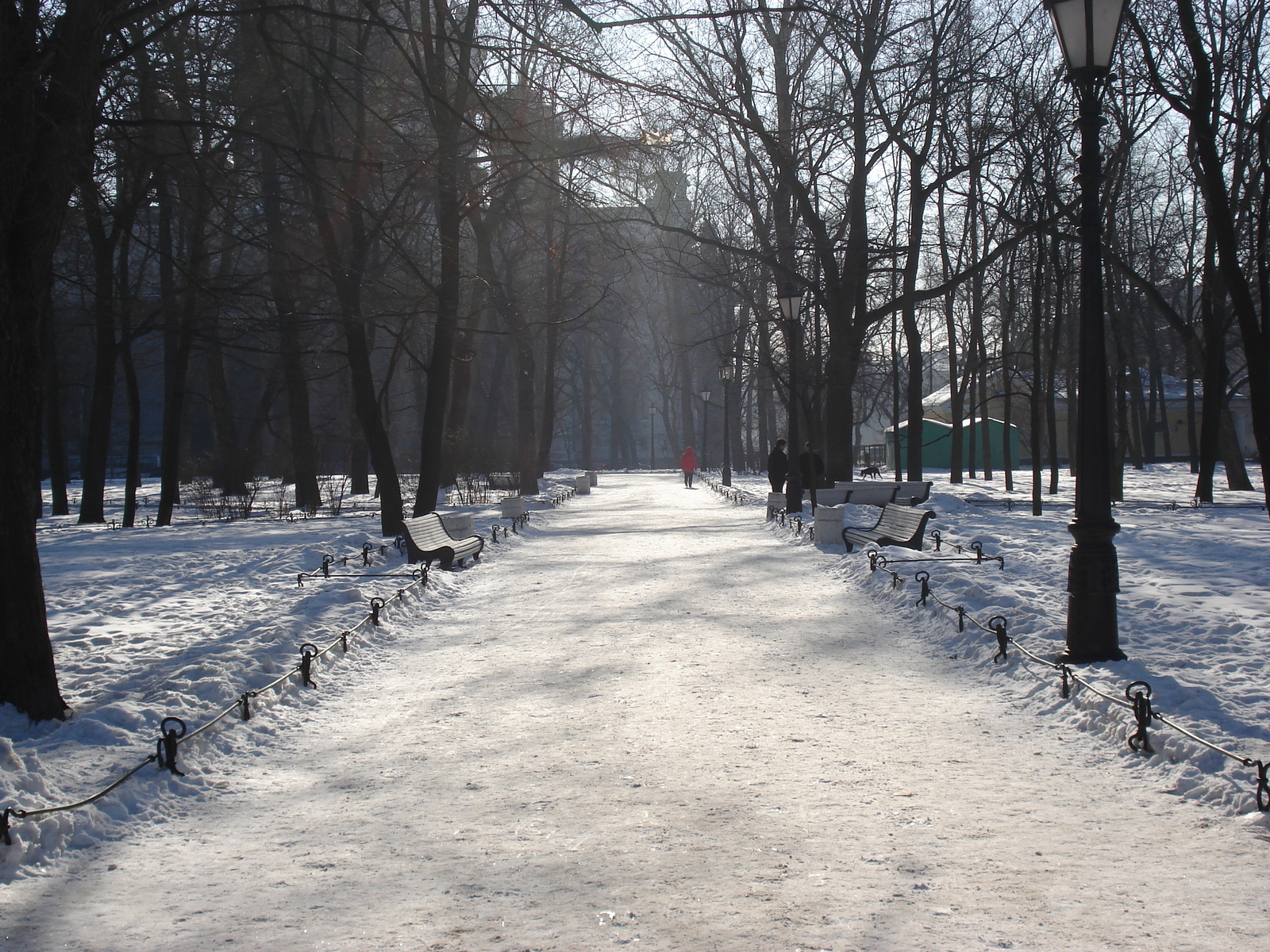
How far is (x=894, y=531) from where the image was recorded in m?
13.7

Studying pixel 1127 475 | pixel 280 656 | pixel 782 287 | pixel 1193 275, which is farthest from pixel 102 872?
pixel 1127 475

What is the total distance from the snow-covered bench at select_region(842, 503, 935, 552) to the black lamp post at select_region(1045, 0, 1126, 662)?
18.2ft

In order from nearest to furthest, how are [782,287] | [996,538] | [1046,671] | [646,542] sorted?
[1046,671]
[996,538]
[646,542]
[782,287]

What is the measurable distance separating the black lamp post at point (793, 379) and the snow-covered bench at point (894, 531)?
16.8ft

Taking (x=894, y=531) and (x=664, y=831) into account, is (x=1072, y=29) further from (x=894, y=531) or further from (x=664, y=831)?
(x=894, y=531)

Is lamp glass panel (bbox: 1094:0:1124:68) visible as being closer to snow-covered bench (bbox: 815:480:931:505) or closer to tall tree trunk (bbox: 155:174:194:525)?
tall tree trunk (bbox: 155:174:194:525)

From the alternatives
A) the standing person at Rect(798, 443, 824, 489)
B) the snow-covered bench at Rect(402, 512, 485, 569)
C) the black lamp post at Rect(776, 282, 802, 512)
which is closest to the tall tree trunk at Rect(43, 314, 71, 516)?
the snow-covered bench at Rect(402, 512, 485, 569)

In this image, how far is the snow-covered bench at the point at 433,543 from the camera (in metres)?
12.1

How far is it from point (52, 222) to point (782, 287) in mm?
16830

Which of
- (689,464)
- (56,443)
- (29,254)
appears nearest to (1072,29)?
(29,254)

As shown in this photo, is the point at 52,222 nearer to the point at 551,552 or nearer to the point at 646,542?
the point at 551,552

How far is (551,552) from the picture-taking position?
50.1 feet

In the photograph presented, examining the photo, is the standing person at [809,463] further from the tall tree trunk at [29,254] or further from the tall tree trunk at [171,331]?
the tall tree trunk at [29,254]

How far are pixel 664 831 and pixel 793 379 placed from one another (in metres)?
16.4
